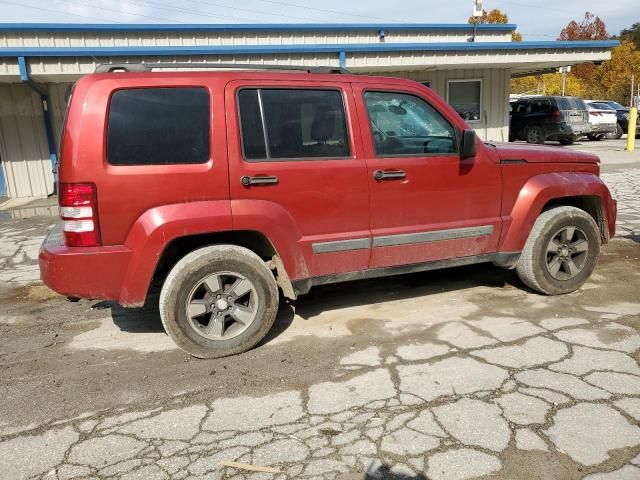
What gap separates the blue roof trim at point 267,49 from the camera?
9477 millimetres

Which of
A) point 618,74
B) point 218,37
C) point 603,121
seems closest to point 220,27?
point 218,37

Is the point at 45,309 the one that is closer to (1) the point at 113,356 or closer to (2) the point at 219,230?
(1) the point at 113,356

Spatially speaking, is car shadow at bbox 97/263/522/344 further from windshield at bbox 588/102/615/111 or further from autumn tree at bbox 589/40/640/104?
autumn tree at bbox 589/40/640/104

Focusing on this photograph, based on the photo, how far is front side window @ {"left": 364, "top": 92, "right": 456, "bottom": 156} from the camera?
3.97 metres

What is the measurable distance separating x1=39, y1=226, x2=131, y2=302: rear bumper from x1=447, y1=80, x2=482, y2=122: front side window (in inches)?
503

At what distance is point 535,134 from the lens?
19578 millimetres

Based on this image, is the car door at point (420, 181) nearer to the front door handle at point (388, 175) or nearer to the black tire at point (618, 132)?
the front door handle at point (388, 175)

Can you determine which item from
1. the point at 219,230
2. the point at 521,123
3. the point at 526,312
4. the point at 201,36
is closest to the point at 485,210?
the point at 526,312

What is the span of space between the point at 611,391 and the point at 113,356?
331 centimetres

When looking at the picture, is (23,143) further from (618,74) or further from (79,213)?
(618,74)

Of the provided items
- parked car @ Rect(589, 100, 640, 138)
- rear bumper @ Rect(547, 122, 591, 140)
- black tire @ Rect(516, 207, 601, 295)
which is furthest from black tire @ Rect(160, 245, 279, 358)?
parked car @ Rect(589, 100, 640, 138)

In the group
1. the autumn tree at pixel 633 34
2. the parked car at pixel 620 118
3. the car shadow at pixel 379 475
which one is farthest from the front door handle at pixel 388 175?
the autumn tree at pixel 633 34

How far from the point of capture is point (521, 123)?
20.0 m

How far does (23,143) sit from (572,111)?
17.6 meters
